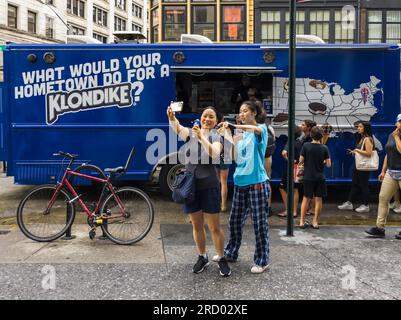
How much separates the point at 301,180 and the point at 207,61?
2779 millimetres

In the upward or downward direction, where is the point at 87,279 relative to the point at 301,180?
downward

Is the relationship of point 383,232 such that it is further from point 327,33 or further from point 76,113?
point 327,33

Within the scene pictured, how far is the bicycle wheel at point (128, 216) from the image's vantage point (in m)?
5.78

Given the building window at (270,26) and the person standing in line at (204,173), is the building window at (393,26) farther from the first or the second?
the person standing in line at (204,173)

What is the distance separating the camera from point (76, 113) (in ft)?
27.8

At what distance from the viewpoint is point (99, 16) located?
56.3m

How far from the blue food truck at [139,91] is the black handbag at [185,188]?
151 inches

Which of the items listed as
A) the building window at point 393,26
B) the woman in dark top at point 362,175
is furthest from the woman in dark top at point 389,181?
the building window at point 393,26

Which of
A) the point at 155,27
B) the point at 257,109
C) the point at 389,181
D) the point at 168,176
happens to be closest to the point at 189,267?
the point at 257,109

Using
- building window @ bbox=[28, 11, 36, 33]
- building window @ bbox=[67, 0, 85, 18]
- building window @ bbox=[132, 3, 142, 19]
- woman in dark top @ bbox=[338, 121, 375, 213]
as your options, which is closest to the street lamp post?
woman in dark top @ bbox=[338, 121, 375, 213]

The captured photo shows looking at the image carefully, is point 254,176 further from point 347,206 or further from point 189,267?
point 347,206

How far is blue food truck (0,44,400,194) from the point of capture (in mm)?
8406

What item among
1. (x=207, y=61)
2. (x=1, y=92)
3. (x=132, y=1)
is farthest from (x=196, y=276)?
(x=132, y=1)
